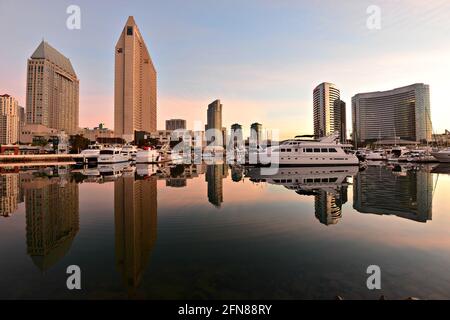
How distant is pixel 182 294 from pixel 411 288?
555 cm

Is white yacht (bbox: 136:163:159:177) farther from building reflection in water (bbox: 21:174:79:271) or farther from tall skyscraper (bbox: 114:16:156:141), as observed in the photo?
tall skyscraper (bbox: 114:16:156:141)

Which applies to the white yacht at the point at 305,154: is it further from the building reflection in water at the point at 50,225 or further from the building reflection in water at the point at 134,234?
the building reflection in water at the point at 50,225

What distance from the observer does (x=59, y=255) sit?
28.9 feet

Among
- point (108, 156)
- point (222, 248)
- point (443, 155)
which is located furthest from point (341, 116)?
point (222, 248)

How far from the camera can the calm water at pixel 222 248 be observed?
650cm

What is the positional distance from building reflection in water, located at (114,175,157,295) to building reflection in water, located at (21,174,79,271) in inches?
73.8

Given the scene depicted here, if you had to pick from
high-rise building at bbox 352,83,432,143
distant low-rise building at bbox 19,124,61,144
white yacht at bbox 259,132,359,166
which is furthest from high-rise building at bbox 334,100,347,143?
distant low-rise building at bbox 19,124,61,144

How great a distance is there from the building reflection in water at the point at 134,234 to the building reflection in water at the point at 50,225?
1874mm

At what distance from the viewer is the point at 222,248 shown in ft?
30.1

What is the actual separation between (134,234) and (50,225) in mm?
4525

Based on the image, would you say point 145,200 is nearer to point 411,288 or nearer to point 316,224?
point 316,224

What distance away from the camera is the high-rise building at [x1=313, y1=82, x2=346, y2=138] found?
17488cm
